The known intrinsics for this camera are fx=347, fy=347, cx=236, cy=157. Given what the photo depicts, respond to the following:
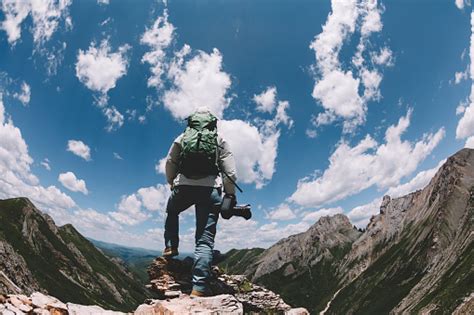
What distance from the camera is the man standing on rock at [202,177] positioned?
29.9 ft

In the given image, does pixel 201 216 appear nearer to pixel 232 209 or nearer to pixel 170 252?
pixel 232 209

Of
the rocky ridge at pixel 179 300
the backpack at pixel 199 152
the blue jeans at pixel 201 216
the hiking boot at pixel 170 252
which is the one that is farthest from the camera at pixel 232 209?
the hiking boot at pixel 170 252

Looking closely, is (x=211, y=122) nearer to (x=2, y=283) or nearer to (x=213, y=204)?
(x=213, y=204)

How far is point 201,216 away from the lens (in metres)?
Result: 9.52

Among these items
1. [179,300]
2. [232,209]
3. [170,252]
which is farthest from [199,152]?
[179,300]

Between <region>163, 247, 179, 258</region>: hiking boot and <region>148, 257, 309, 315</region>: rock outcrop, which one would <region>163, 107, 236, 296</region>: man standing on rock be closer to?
<region>148, 257, 309, 315</region>: rock outcrop

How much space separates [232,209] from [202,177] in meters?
1.19

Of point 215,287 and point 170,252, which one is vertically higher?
point 170,252

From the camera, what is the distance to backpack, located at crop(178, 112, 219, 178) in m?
9.21

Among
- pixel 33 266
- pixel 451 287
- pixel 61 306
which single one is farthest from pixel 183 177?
pixel 33 266

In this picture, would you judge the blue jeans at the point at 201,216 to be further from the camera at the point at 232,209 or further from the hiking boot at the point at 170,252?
the hiking boot at the point at 170,252

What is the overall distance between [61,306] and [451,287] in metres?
193

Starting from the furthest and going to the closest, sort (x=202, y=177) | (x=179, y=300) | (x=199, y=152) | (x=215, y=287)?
1. (x=215, y=287)
2. (x=202, y=177)
3. (x=199, y=152)
4. (x=179, y=300)

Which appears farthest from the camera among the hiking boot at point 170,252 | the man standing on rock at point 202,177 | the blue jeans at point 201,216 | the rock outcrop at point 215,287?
the hiking boot at point 170,252
